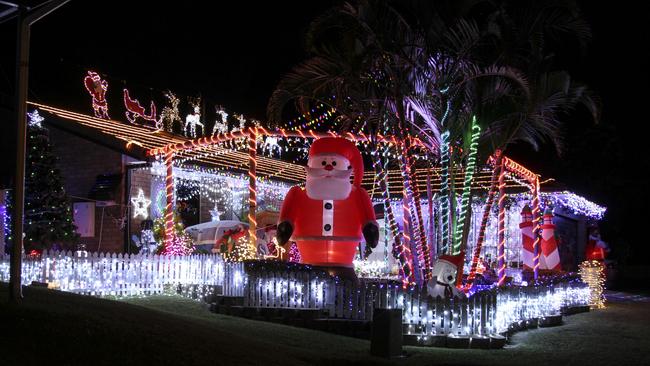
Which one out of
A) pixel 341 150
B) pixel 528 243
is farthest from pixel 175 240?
pixel 528 243

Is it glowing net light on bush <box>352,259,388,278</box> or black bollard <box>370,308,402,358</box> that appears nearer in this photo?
black bollard <box>370,308,402,358</box>

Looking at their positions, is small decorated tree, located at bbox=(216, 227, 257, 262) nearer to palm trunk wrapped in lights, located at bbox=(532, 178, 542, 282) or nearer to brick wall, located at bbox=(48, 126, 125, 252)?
brick wall, located at bbox=(48, 126, 125, 252)

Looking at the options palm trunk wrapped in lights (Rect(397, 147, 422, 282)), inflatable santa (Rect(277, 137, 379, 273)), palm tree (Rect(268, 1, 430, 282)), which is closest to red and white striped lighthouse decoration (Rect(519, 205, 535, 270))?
palm trunk wrapped in lights (Rect(397, 147, 422, 282))

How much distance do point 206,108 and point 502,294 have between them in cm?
1995

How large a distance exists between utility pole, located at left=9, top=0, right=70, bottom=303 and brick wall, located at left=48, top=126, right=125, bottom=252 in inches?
470

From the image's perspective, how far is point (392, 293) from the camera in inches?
461

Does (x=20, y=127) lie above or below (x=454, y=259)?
above

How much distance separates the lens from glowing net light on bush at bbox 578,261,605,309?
1814 centimetres

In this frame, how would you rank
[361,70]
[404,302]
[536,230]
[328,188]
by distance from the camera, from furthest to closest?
[536,230]
[328,188]
[361,70]
[404,302]

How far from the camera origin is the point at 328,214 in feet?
45.2

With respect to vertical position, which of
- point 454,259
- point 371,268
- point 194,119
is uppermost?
point 194,119

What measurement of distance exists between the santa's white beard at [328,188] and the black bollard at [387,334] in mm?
4136

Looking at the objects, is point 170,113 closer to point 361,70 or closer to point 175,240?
point 175,240

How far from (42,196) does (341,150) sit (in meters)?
8.76
